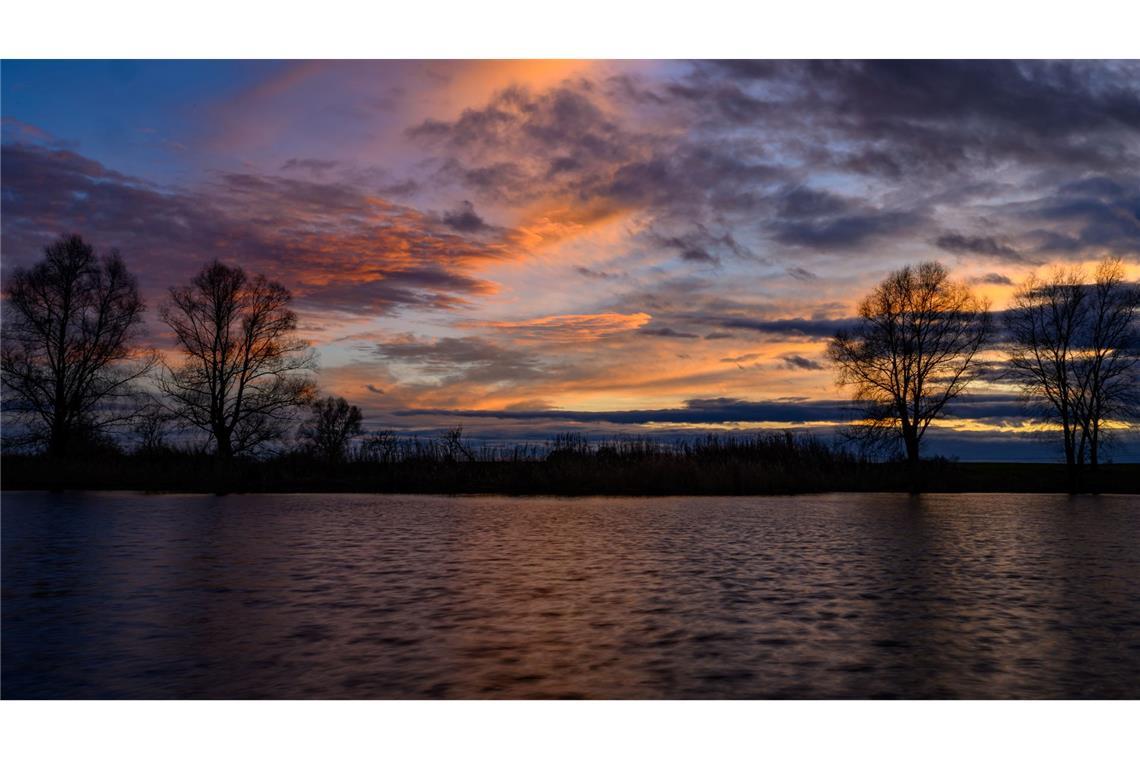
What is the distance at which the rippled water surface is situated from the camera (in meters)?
7.78

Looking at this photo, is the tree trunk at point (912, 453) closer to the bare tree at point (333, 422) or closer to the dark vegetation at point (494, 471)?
the dark vegetation at point (494, 471)

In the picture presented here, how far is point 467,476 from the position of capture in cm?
3709

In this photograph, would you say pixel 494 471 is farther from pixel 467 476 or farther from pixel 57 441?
pixel 57 441

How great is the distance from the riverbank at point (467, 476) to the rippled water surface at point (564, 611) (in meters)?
14.4

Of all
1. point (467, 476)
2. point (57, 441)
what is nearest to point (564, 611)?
point (467, 476)

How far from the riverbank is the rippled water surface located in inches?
566

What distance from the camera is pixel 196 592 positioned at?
12016 millimetres

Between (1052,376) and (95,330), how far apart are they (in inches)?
2013

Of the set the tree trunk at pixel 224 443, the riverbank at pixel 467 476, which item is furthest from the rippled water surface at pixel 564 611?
the tree trunk at pixel 224 443

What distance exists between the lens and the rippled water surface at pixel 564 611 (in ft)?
25.5

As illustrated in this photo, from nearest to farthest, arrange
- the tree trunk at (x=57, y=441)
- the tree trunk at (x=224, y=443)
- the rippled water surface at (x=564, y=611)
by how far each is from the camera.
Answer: the rippled water surface at (x=564, y=611), the tree trunk at (x=57, y=441), the tree trunk at (x=224, y=443)

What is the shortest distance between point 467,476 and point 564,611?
27000 millimetres

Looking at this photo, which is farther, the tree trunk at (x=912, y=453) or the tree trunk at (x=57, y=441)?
the tree trunk at (x=912, y=453)

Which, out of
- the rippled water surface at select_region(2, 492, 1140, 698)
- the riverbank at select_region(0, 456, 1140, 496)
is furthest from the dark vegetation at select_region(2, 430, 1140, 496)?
the rippled water surface at select_region(2, 492, 1140, 698)
